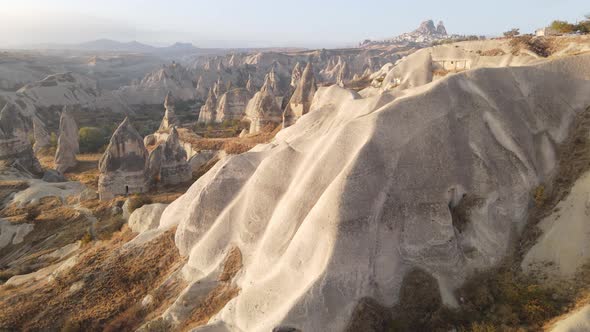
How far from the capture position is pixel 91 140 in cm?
4222

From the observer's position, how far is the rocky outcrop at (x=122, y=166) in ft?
76.2

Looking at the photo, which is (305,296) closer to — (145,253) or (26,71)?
(145,253)

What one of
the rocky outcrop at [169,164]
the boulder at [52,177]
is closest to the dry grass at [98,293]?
the rocky outcrop at [169,164]

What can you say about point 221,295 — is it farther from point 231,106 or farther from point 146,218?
point 231,106

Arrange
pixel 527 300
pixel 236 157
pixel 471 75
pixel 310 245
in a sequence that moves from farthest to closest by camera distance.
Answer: pixel 236 157
pixel 471 75
pixel 310 245
pixel 527 300

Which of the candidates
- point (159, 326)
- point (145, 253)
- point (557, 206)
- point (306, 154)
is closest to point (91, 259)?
point (145, 253)

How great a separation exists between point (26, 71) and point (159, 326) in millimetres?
88342

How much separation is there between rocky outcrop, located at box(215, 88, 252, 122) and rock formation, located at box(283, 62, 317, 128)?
1658 centimetres

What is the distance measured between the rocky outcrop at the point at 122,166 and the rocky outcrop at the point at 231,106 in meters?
25.7

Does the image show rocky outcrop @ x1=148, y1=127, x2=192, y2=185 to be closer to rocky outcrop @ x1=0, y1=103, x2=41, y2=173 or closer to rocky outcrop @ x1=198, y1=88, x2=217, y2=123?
rocky outcrop @ x1=0, y1=103, x2=41, y2=173

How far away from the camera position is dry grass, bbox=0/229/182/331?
12094 millimetres

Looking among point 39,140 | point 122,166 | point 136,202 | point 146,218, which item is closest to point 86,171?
point 39,140

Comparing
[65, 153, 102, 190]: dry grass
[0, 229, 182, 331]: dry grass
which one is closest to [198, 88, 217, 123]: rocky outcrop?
[65, 153, 102, 190]: dry grass

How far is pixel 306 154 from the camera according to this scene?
43.9 ft
